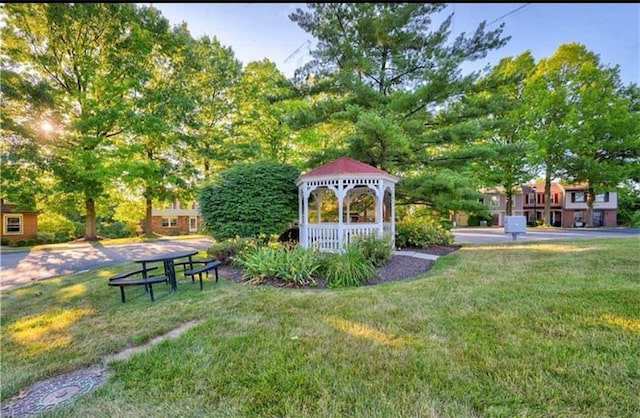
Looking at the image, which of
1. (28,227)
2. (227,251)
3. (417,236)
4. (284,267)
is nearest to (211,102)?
(227,251)

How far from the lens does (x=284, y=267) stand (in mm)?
6133

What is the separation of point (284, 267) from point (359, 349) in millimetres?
3345

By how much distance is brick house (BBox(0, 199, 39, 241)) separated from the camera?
20.9 m

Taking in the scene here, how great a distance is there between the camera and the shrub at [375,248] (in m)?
7.04

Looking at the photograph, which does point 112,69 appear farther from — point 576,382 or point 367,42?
point 576,382

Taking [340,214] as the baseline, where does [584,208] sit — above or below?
below

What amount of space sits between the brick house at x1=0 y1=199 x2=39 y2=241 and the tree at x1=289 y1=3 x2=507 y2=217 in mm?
23819

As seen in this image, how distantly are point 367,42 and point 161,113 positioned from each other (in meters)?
12.4

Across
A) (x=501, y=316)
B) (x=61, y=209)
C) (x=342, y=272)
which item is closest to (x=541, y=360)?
(x=501, y=316)

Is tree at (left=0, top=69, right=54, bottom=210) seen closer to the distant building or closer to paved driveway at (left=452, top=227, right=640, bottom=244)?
paved driveway at (left=452, top=227, right=640, bottom=244)

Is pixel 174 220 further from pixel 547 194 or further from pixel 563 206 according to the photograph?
pixel 563 206

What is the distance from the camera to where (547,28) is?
82.4 inches

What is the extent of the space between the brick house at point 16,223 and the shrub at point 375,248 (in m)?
25.3

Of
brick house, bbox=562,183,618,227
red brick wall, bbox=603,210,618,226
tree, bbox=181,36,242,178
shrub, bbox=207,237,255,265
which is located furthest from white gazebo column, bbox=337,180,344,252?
red brick wall, bbox=603,210,618,226
